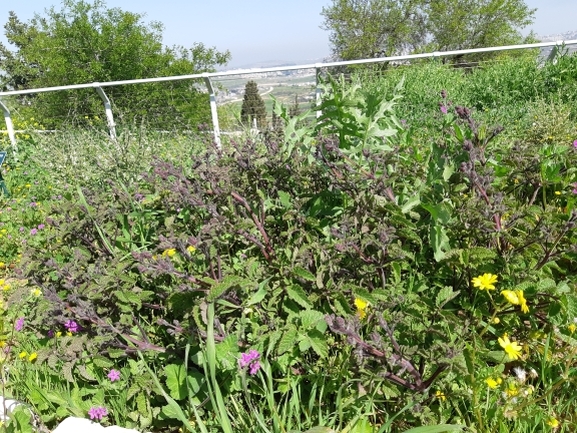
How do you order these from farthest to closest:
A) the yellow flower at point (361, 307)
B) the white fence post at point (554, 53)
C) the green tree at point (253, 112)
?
1. the white fence post at point (554, 53)
2. the green tree at point (253, 112)
3. the yellow flower at point (361, 307)

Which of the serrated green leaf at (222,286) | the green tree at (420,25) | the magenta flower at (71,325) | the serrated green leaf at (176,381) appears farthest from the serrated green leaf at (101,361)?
the green tree at (420,25)

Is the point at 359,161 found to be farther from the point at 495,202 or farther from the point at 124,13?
the point at 124,13

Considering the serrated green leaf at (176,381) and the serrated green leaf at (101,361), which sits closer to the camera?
the serrated green leaf at (176,381)

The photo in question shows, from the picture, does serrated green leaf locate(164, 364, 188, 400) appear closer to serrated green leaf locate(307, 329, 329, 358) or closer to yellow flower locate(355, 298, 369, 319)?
serrated green leaf locate(307, 329, 329, 358)

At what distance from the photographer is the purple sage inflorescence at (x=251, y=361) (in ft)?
4.61

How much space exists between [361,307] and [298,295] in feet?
0.71

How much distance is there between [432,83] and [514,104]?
1.44 metres

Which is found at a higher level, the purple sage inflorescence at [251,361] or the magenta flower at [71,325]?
the purple sage inflorescence at [251,361]

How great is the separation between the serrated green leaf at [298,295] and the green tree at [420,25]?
→ 33.7 m

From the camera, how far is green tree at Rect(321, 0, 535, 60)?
3300 cm

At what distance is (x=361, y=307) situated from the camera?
1491mm

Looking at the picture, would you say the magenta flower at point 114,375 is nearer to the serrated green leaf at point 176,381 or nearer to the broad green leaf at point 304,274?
the serrated green leaf at point 176,381

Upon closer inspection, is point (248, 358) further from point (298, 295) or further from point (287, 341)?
point (298, 295)

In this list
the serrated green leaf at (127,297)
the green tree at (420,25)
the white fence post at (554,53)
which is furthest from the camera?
the green tree at (420,25)
